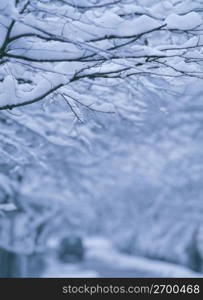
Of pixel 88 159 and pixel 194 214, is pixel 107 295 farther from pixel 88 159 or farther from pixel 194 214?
pixel 194 214

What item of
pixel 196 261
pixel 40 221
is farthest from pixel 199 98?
pixel 196 261

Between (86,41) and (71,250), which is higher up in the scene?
(71,250)

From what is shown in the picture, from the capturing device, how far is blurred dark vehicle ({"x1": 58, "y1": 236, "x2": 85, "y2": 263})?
2495cm

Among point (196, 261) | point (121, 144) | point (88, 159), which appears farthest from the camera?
point (196, 261)

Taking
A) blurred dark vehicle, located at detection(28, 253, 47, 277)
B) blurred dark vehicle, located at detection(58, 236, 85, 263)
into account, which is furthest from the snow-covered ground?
blurred dark vehicle, located at detection(28, 253, 47, 277)

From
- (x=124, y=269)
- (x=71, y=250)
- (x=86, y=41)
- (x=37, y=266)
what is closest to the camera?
(x=86, y=41)

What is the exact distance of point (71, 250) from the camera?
84.0 feet

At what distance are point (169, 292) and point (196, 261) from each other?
50.5 ft

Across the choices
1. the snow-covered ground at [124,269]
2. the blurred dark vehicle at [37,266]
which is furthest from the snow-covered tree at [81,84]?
the snow-covered ground at [124,269]

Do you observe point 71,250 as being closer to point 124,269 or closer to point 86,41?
point 124,269

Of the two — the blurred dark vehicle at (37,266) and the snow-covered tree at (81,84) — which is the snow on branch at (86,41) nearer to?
the snow-covered tree at (81,84)

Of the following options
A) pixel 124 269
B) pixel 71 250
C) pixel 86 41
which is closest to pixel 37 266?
pixel 124 269

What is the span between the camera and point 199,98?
9.66m

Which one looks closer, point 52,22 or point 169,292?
point 52,22
